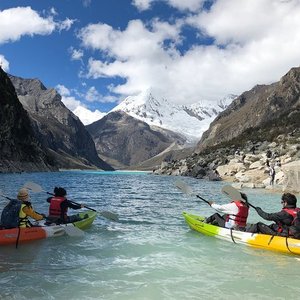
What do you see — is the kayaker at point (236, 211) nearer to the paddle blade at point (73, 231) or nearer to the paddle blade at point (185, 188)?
the paddle blade at point (185, 188)

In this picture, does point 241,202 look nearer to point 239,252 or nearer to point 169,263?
point 239,252

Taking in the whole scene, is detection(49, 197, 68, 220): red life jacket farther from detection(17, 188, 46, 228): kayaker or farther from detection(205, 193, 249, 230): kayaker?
detection(205, 193, 249, 230): kayaker

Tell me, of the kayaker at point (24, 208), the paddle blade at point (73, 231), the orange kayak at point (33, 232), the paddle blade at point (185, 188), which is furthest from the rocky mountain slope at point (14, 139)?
the kayaker at point (24, 208)

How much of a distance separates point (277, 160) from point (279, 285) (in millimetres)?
48858

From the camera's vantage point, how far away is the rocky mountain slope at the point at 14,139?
363ft

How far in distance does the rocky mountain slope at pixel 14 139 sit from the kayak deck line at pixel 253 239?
291ft

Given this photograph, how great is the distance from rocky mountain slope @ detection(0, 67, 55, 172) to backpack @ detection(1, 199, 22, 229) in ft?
289

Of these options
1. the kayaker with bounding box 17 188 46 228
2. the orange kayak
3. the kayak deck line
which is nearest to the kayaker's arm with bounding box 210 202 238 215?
the kayak deck line

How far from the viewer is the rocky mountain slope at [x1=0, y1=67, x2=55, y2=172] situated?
11056 cm

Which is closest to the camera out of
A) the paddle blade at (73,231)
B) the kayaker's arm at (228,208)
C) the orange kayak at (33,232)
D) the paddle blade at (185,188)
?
the orange kayak at (33,232)

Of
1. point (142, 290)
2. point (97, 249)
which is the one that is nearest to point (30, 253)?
point (97, 249)

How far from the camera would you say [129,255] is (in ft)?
43.4

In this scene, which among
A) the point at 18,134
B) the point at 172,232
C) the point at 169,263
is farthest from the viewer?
the point at 18,134

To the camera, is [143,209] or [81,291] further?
[143,209]
